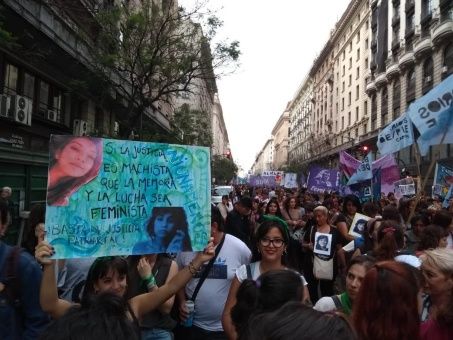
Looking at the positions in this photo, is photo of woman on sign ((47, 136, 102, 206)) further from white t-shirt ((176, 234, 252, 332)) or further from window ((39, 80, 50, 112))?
window ((39, 80, 50, 112))

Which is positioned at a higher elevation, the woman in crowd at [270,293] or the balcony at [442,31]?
the balcony at [442,31]

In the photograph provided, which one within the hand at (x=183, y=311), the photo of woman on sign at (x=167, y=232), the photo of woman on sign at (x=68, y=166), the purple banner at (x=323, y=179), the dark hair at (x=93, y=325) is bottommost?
the hand at (x=183, y=311)

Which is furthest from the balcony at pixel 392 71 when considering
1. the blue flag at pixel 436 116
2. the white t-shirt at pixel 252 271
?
the white t-shirt at pixel 252 271

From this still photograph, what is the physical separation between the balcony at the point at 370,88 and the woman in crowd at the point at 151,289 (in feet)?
147

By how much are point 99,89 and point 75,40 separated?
74.6 inches

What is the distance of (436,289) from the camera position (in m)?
2.83

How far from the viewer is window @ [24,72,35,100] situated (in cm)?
1400

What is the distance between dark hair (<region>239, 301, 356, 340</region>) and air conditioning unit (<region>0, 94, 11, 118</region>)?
38.8 ft

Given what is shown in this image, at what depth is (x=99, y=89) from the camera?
53.7 ft

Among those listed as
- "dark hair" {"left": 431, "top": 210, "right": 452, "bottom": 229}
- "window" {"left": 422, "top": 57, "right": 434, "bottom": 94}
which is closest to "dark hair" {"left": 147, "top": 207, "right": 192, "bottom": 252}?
"dark hair" {"left": 431, "top": 210, "right": 452, "bottom": 229}

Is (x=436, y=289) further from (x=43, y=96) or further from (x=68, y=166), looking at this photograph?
(x=43, y=96)

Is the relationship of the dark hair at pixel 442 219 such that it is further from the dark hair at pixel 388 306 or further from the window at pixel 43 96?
the window at pixel 43 96

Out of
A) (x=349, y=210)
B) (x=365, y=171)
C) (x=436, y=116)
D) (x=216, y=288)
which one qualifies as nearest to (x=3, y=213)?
(x=216, y=288)

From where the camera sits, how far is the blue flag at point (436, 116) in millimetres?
7965
